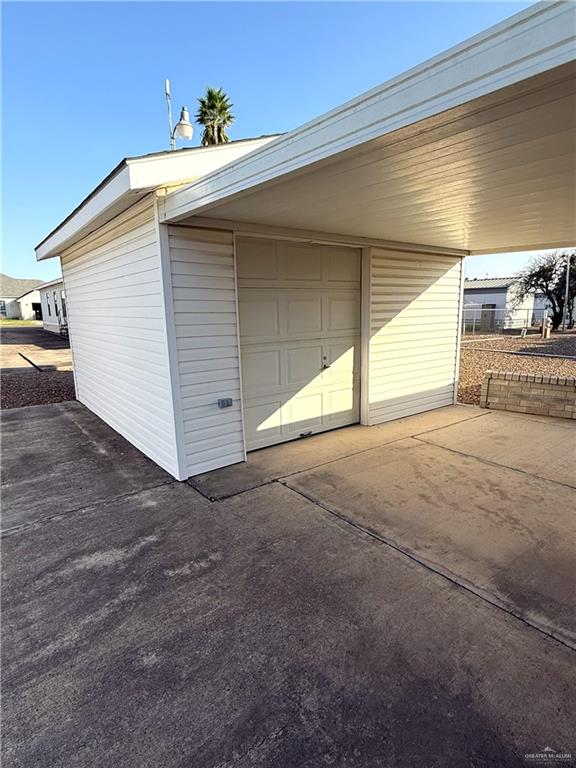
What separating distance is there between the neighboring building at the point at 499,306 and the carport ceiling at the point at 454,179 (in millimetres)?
15033

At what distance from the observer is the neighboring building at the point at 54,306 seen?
22645 millimetres

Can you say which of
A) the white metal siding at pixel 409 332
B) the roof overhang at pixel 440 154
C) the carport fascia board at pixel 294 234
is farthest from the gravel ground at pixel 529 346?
the roof overhang at pixel 440 154

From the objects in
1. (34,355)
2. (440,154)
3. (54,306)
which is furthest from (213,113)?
(440,154)

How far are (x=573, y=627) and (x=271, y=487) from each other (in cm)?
239

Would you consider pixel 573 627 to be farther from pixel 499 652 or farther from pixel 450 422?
pixel 450 422

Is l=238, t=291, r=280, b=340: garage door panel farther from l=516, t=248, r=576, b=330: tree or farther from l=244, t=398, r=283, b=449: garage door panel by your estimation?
l=516, t=248, r=576, b=330: tree

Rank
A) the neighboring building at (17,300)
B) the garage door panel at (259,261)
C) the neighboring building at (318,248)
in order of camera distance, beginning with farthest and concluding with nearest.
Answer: the neighboring building at (17,300) < the garage door panel at (259,261) < the neighboring building at (318,248)

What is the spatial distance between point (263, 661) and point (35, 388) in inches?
367

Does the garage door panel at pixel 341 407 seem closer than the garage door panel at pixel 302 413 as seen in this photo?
No

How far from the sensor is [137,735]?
5.09 feet

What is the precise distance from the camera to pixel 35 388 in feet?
30.1

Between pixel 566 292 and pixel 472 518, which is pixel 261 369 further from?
pixel 566 292

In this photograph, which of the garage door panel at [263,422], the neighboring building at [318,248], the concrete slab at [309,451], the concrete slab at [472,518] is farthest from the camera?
the garage door panel at [263,422]

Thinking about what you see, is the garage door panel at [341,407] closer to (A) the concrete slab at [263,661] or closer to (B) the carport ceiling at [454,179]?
(B) the carport ceiling at [454,179]
